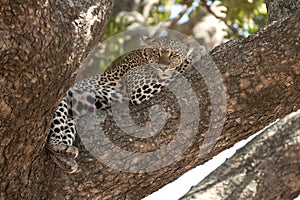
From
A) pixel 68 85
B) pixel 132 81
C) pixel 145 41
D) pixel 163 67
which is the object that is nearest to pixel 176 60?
pixel 163 67

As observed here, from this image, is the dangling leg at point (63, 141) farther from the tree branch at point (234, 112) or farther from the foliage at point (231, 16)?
the foliage at point (231, 16)

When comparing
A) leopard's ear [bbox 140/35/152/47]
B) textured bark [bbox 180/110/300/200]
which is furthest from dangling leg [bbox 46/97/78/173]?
leopard's ear [bbox 140/35/152/47]

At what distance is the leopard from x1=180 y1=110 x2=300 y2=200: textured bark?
4.24 ft

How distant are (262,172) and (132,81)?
2.29 metres

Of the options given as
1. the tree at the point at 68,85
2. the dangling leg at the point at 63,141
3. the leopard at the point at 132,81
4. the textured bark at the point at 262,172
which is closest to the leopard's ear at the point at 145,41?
the leopard at the point at 132,81

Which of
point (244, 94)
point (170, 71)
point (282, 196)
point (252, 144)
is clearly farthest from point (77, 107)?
point (282, 196)

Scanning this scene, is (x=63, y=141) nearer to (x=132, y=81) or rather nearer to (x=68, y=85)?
(x=68, y=85)

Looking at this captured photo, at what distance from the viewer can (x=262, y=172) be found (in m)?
3.46

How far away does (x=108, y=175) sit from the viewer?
4176 mm

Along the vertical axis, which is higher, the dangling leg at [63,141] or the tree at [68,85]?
the tree at [68,85]

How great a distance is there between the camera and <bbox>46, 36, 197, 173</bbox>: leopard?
5.04 m

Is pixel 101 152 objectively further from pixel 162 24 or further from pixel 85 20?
pixel 162 24

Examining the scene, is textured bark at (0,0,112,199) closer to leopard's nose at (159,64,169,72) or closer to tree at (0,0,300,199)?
tree at (0,0,300,199)

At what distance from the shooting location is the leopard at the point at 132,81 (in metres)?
5.04
